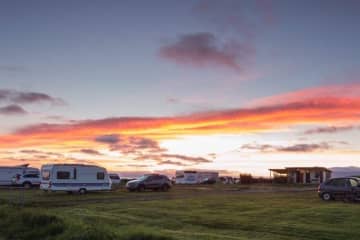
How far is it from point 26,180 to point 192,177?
2944 centimetres

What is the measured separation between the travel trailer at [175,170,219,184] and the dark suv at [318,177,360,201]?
156ft

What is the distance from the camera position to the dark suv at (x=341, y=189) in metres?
32.8

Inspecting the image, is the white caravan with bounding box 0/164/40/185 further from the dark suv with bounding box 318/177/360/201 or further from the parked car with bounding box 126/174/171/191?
the dark suv with bounding box 318/177/360/201

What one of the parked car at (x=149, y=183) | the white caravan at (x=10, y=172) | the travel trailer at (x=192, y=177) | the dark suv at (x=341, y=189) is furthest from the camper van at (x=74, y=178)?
the travel trailer at (x=192, y=177)

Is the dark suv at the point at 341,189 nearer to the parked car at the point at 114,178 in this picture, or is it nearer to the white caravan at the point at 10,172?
the white caravan at the point at 10,172

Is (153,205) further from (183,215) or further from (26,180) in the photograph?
(26,180)

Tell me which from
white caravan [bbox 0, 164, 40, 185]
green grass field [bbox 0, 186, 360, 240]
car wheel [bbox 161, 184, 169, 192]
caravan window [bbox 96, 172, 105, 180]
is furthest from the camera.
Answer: white caravan [bbox 0, 164, 40, 185]

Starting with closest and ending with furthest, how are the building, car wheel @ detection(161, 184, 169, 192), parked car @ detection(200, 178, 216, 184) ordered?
car wheel @ detection(161, 184, 169, 192)
the building
parked car @ detection(200, 178, 216, 184)

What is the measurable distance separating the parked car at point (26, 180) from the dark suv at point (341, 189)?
36.3 metres

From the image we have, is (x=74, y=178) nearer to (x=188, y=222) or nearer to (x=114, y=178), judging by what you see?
(x=188, y=222)

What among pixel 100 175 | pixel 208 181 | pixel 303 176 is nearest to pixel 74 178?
pixel 100 175

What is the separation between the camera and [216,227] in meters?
22.4

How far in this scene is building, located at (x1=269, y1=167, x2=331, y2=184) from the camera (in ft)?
249

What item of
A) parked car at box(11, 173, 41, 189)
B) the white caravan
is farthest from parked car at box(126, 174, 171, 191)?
the white caravan
